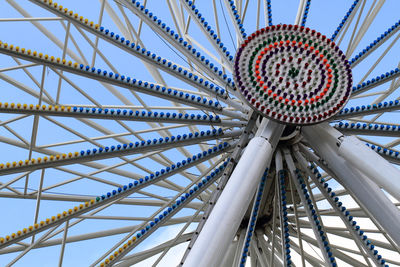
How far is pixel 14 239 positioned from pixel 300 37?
262 inches

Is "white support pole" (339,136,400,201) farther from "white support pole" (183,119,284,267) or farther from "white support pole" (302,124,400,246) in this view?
"white support pole" (183,119,284,267)

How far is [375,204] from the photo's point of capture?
32.7ft

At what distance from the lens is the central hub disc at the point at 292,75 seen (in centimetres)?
1066

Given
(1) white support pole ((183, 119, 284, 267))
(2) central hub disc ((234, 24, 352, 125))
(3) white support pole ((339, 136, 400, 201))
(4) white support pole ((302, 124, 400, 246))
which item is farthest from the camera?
(2) central hub disc ((234, 24, 352, 125))

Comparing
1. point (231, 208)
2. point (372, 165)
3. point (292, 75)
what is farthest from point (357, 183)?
point (231, 208)

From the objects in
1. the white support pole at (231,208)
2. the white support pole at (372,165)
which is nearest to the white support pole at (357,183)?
the white support pole at (372,165)

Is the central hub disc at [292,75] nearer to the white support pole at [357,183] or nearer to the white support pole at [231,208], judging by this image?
the white support pole at [357,183]

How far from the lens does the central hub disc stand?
35.0 ft

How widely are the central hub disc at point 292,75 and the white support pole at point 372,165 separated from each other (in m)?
0.79

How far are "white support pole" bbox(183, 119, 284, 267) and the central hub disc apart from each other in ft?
1.96

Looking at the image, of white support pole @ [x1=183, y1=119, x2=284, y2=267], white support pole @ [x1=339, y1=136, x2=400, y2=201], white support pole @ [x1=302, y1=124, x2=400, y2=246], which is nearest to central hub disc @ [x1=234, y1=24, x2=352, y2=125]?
white support pole @ [x1=302, y1=124, x2=400, y2=246]

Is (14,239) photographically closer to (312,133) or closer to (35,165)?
(35,165)

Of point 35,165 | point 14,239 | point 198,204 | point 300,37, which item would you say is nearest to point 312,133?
point 300,37

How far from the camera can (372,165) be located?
31.2ft
